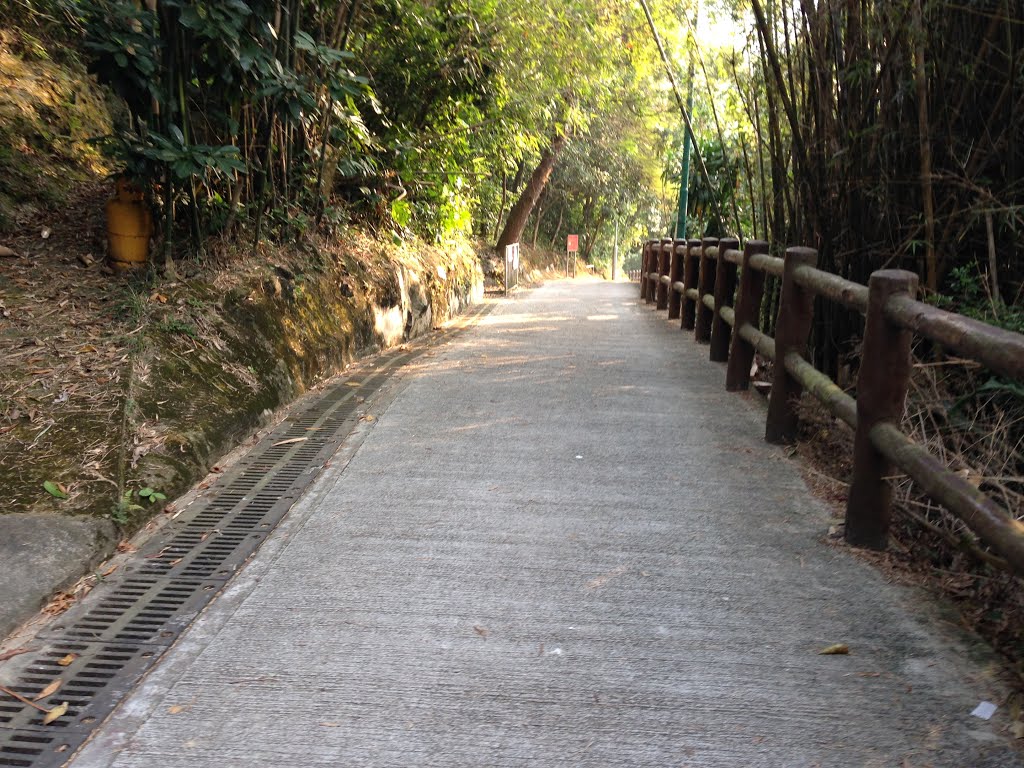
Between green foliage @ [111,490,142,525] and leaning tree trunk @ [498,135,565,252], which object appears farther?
leaning tree trunk @ [498,135,565,252]

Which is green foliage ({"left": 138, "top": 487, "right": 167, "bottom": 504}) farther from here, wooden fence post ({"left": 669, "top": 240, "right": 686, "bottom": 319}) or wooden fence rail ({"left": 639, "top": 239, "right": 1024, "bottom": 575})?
wooden fence post ({"left": 669, "top": 240, "right": 686, "bottom": 319})

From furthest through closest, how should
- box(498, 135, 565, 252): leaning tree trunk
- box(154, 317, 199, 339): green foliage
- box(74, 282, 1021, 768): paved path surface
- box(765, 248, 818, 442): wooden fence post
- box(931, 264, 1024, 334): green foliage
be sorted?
box(498, 135, 565, 252): leaning tree trunk → box(154, 317, 199, 339): green foliage → box(765, 248, 818, 442): wooden fence post → box(931, 264, 1024, 334): green foliage → box(74, 282, 1021, 768): paved path surface

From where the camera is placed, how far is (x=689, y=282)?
32.7 feet

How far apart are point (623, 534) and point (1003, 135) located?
2.65 m

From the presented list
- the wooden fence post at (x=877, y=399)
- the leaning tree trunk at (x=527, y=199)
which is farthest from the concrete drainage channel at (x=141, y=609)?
the leaning tree trunk at (x=527, y=199)

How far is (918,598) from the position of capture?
311 cm

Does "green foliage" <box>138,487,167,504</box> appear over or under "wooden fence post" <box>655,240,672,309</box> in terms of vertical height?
under

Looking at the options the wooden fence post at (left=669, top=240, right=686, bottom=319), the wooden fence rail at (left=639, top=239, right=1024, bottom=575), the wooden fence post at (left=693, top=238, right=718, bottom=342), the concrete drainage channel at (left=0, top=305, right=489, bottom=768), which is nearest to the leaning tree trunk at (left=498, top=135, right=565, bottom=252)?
the wooden fence post at (left=669, top=240, right=686, bottom=319)

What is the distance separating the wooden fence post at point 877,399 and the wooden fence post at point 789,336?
1.22 metres

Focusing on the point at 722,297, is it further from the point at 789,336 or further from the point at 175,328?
the point at 175,328

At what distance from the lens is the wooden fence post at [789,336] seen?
4719 millimetres

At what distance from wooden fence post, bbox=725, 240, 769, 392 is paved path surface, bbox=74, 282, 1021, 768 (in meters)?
1.57

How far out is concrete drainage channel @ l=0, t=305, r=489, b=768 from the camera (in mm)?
2385

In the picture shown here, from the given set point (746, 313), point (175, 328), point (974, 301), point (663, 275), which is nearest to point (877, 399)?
point (974, 301)
